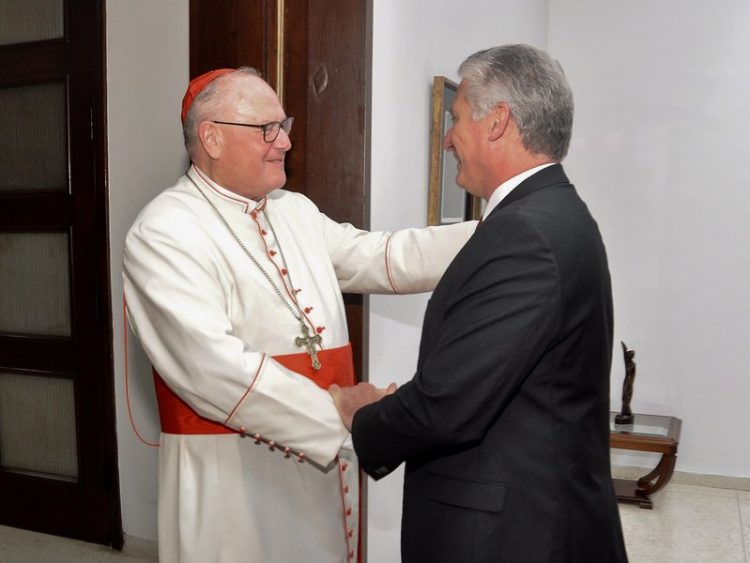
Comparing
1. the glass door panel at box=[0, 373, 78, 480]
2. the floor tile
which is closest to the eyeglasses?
the glass door panel at box=[0, 373, 78, 480]

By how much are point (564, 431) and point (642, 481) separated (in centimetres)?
326

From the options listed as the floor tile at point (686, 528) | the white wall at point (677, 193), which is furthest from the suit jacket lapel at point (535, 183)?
the white wall at point (677, 193)

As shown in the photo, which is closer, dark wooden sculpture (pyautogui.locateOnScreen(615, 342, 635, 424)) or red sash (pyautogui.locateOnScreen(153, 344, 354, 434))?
red sash (pyautogui.locateOnScreen(153, 344, 354, 434))

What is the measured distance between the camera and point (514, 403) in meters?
1.47

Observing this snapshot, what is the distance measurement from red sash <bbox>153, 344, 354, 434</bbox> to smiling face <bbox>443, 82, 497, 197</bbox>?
68cm

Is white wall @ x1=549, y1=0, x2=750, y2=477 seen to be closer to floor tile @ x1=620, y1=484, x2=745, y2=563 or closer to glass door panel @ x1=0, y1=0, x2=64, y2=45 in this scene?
floor tile @ x1=620, y1=484, x2=745, y2=563

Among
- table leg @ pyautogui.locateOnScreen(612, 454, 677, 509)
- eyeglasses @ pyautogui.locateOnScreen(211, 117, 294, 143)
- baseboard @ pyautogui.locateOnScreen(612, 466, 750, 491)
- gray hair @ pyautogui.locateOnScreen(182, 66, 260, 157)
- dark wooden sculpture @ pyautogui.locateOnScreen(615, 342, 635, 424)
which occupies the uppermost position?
gray hair @ pyautogui.locateOnScreen(182, 66, 260, 157)

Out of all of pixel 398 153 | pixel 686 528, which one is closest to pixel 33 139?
pixel 398 153

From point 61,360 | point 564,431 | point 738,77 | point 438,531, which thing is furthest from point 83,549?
point 738,77

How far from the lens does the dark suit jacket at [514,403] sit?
54.1 inches

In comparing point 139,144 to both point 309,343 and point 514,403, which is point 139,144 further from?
point 514,403

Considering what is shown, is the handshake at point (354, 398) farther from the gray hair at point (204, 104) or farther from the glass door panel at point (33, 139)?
the glass door panel at point (33, 139)

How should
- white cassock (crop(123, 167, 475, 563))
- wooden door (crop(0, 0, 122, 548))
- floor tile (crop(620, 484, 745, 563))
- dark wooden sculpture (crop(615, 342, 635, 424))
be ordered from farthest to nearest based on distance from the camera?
dark wooden sculpture (crop(615, 342, 635, 424))
floor tile (crop(620, 484, 745, 563))
wooden door (crop(0, 0, 122, 548))
white cassock (crop(123, 167, 475, 563))

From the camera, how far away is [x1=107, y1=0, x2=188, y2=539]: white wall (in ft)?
10.2
